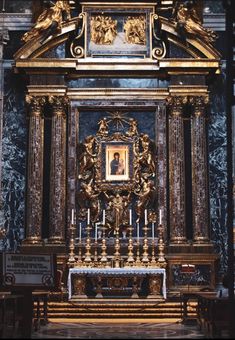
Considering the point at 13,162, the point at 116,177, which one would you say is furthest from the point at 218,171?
the point at 13,162

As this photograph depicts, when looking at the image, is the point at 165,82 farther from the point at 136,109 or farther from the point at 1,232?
the point at 1,232

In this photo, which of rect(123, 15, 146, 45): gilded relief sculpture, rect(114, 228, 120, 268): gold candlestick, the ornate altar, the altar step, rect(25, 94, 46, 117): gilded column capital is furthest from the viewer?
rect(123, 15, 146, 45): gilded relief sculpture

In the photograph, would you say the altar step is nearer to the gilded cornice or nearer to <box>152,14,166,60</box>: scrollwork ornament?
the gilded cornice

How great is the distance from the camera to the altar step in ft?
47.9

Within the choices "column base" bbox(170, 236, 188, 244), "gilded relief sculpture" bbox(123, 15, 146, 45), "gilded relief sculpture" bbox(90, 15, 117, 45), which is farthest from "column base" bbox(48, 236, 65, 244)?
"gilded relief sculpture" bbox(123, 15, 146, 45)

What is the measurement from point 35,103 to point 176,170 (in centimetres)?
400

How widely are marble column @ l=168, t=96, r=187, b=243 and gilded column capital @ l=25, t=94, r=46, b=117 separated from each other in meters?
3.33

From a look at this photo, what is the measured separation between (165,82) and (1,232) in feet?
19.0

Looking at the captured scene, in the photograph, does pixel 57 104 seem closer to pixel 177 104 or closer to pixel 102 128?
pixel 102 128

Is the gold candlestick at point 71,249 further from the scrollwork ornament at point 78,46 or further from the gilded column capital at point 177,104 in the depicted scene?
the scrollwork ornament at point 78,46

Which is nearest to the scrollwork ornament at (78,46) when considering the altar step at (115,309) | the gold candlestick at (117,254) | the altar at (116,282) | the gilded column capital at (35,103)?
the gilded column capital at (35,103)

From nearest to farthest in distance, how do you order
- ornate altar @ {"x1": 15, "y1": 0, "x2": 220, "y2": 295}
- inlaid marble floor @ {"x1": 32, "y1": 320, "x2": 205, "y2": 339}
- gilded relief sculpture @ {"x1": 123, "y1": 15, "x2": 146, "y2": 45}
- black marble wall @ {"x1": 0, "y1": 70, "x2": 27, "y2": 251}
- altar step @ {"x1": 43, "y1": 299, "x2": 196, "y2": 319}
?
inlaid marble floor @ {"x1": 32, "y1": 320, "x2": 205, "y2": 339}
altar step @ {"x1": 43, "y1": 299, "x2": 196, "y2": 319}
ornate altar @ {"x1": 15, "y1": 0, "x2": 220, "y2": 295}
black marble wall @ {"x1": 0, "y1": 70, "x2": 27, "y2": 251}
gilded relief sculpture @ {"x1": 123, "y1": 15, "x2": 146, "y2": 45}

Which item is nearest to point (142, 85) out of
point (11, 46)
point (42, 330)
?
point (11, 46)

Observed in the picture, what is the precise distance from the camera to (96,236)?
17.2m
